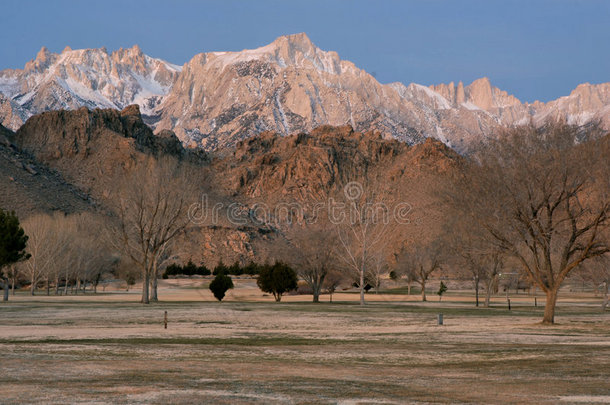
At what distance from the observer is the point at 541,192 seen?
36.0 metres

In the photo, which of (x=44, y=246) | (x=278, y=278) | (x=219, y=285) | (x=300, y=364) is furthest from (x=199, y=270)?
(x=300, y=364)

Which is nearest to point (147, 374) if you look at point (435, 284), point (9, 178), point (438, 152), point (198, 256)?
point (435, 284)

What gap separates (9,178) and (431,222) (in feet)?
249

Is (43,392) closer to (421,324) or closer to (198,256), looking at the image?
(421,324)

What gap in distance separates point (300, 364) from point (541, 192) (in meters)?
20.8

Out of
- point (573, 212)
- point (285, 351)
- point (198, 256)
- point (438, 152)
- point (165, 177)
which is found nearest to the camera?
point (285, 351)

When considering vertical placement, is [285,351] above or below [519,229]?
below

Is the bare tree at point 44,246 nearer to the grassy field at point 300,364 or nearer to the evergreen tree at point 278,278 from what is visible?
the evergreen tree at point 278,278

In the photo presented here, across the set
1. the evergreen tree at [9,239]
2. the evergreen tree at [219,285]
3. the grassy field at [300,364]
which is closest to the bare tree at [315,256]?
the evergreen tree at [219,285]

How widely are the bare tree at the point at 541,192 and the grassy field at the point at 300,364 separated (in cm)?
Result: 444

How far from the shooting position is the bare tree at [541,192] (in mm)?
35531

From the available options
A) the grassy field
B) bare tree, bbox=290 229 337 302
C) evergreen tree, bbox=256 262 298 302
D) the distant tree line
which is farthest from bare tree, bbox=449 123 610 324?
the distant tree line

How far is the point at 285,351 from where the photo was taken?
23.4 meters

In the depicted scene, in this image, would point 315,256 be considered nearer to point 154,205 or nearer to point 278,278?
point 278,278
